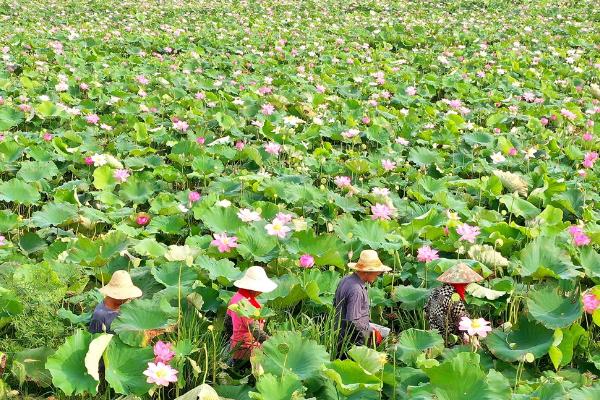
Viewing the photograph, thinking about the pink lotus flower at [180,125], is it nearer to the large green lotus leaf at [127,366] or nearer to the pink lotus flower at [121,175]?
the pink lotus flower at [121,175]

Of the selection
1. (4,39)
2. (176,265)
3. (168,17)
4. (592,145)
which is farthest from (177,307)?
(168,17)

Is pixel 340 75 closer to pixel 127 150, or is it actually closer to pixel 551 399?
pixel 127 150

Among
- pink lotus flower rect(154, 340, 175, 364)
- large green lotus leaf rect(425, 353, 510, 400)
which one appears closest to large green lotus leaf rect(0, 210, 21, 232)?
pink lotus flower rect(154, 340, 175, 364)

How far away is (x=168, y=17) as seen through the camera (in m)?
12.4

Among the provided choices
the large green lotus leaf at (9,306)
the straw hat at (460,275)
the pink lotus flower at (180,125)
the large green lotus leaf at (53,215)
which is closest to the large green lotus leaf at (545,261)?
the straw hat at (460,275)

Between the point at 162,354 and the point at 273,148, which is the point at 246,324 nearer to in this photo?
the point at 162,354

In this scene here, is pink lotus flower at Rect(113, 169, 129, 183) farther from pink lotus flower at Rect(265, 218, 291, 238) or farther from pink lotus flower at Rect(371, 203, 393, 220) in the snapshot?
pink lotus flower at Rect(371, 203, 393, 220)

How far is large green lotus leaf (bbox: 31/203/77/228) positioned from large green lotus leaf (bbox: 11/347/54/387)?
1440mm

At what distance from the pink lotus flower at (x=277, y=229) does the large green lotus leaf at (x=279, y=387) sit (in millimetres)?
1371

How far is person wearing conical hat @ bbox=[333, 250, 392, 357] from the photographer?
10.4ft

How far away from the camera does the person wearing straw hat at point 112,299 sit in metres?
2.97

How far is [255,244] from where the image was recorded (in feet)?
12.6

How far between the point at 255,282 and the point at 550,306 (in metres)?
1.37

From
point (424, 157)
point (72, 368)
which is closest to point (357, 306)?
point (72, 368)
